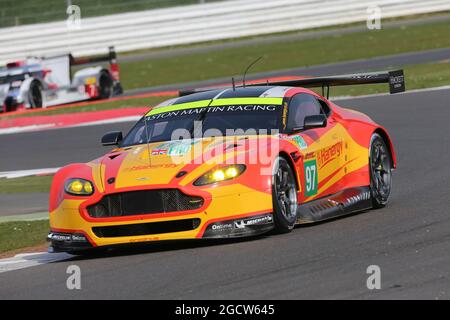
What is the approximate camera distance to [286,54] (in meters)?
31.5

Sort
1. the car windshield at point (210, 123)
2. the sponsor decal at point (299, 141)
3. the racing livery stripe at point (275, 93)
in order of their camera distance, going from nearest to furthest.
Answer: the sponsor decal at point (299, 141) → the car windshield at point (210, 123) → the racing livery stripe at point (275, 93)

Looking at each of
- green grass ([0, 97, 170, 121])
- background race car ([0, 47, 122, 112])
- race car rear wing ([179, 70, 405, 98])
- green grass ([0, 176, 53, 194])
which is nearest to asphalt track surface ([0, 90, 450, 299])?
race car rear wing ([179, 70, 405, 98])

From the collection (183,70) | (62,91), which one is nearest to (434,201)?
(62,91)

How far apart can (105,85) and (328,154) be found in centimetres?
1810

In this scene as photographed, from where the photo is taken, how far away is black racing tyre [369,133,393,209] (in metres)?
10.6

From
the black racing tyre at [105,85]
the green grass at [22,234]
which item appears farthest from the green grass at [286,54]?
the green grass at [22,234]

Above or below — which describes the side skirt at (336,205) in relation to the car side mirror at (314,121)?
below

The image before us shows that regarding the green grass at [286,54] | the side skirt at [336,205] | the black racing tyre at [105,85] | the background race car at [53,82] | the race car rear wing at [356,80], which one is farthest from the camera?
the green grass at [286,54]

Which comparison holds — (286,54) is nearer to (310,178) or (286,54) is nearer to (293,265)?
(310,178)

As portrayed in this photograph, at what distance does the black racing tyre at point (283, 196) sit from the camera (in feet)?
29.0

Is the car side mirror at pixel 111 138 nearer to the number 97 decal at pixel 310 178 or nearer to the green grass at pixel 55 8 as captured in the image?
the number 97 decal at pixel 310 178

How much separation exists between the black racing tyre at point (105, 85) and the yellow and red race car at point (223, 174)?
56.2 feet

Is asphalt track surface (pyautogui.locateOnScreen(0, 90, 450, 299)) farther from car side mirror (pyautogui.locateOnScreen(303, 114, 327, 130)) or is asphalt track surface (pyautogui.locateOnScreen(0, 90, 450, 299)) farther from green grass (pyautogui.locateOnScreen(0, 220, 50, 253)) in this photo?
green grass (pyautogui.locateOnScreen(0, 220, 50, 253))
